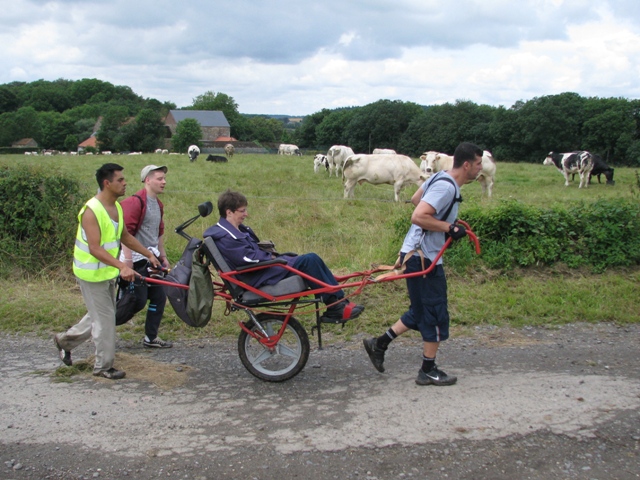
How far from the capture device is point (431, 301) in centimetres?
472

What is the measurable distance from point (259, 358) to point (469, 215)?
446cm

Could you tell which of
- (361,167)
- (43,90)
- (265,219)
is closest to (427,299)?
(265,219)

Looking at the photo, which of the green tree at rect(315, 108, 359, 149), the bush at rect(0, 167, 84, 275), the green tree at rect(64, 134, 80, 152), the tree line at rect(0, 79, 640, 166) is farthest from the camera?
the green tree at rect(64, 134, 80, 152)

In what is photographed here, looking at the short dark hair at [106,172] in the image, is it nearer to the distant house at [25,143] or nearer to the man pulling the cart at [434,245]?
the man pulling the cart at [434,245]

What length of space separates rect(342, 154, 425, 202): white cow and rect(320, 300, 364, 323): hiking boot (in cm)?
1395

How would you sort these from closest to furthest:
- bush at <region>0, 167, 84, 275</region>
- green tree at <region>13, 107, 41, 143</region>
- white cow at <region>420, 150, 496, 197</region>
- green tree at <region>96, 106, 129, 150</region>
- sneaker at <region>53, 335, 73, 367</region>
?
sneaker at <region>53, 335, 73, 367</region>, bush at <region>0, 167, 84, 275</region>, white cow at <region>420, 150, 496, 197</region>, green tree at <region>96, 106, 129, 150</region>, green tree at <region>13, 107, 41, 143</region>

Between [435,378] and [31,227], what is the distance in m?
6.50

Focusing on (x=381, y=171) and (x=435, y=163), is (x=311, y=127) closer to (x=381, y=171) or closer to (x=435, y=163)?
(x=435, y=163)

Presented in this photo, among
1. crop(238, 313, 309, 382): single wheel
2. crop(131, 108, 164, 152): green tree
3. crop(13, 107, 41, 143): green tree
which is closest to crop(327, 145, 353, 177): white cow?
crop(238, 313, 309, 382): single wheel

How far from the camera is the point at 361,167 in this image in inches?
763

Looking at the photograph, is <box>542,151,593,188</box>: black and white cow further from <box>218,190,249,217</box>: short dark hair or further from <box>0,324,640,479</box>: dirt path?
<box>218,190,249,217</box>: short dark hair

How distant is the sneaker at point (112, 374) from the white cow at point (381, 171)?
14305mm

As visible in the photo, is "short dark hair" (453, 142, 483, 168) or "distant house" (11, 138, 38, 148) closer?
"short dark hair" (453, 142, 483, 168)

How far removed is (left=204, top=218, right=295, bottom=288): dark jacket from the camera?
4.77 meters
